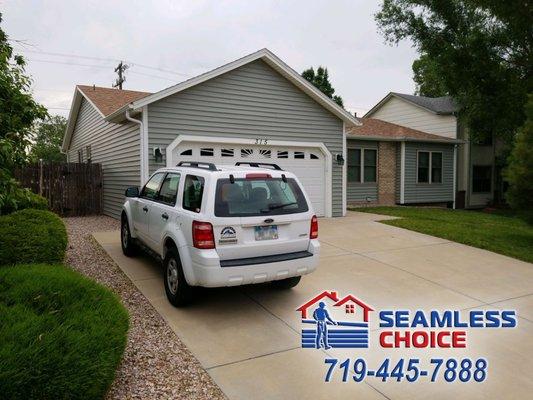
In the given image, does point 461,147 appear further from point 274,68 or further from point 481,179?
point 274,68

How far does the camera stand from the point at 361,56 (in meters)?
19.7

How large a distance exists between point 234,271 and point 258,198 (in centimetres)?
96

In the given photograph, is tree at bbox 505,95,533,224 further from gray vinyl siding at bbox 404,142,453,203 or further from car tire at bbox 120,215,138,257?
gray vinyl siding at bbox 404,142,453,203

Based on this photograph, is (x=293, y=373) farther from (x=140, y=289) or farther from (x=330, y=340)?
(x=140, y=289)

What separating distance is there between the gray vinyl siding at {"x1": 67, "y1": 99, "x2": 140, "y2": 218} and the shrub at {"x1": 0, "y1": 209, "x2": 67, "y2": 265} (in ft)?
18.0

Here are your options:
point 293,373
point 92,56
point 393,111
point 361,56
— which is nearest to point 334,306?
point 293,373

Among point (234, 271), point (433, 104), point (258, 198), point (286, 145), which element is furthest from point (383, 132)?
point (234, 271)

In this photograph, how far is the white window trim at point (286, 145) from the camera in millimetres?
11477

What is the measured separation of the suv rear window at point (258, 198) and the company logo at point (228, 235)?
0.54ft

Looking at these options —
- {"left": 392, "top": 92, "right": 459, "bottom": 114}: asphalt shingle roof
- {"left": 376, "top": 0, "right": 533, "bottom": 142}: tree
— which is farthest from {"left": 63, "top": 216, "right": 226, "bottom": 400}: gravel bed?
{"left": 392, "top": 92, "right": 459, "bottom": 114}: asphalt shingle roof

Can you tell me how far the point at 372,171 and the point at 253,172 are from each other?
15.2 meters

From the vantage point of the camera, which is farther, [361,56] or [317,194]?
[361,56]

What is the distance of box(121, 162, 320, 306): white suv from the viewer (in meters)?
4.66

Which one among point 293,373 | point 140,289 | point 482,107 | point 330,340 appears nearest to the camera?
point 293,373
